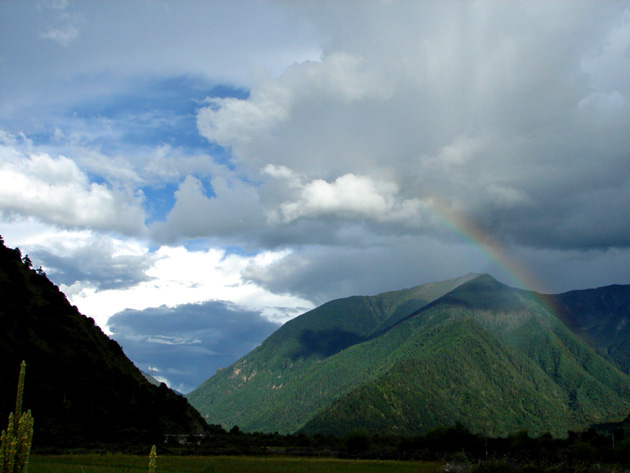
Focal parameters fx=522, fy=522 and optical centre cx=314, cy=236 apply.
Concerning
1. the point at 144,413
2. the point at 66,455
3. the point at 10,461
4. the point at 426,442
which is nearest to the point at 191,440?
the point at 144,413

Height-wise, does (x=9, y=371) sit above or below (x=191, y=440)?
above

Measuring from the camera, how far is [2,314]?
118 meters

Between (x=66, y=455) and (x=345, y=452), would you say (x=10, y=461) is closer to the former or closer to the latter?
(x=66, y=455)

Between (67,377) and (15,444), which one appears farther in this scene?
(67,377)

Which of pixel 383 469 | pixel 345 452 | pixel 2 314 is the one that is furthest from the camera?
pixel 2 314

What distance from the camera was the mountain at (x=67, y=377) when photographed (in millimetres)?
104000

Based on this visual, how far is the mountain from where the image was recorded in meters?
104

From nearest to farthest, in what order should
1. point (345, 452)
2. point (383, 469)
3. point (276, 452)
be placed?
point (383, 469) < point (276, 452) < point (345, 452)

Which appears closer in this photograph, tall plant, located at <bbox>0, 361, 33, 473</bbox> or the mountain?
tall plant, located at <bbox>0, 361, 33, 473</bbox>

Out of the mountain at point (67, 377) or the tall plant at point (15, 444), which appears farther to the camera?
the mountain at point (67, 377)

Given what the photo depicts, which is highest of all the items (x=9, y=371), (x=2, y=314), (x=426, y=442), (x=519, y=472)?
(x=2, y=314)

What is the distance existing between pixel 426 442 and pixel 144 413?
68.3m

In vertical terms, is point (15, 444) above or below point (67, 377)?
above

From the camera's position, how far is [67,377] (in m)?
116
